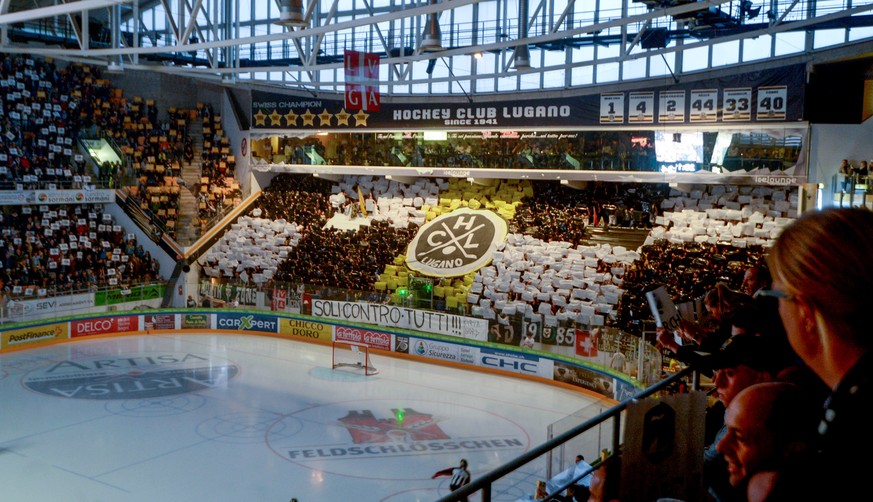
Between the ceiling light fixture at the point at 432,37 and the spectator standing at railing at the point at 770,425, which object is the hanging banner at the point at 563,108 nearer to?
the ceiling light fixture at the point at 432,37

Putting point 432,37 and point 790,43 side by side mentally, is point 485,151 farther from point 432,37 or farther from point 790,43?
point 432,37

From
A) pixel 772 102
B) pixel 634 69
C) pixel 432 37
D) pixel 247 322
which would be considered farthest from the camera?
pixel 247 322

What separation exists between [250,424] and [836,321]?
18.2 meters

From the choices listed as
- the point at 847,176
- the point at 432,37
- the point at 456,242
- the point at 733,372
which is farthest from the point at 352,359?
the point at 733,372

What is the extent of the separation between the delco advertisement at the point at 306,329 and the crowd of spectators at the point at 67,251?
571 centimetres

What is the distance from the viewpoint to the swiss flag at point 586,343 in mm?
22109

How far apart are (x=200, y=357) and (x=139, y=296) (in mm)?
5430

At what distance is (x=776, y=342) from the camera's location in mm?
3109

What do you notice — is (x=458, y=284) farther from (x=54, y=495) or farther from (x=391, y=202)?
(x=54, y=495)

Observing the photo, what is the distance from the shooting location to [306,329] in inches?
1145

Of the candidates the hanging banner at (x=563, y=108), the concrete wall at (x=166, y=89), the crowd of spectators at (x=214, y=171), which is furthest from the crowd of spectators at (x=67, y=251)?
the hanging banner at (x=563, y=108)

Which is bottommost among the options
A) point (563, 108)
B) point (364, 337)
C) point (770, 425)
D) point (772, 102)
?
point (364, 337)

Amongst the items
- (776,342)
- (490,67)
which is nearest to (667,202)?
(490,67)

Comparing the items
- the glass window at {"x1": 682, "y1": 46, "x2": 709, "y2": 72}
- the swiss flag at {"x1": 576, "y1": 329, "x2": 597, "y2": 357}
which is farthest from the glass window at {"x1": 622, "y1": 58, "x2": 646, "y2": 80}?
the swiss flag at {"x1": 576, "y1": 329, "x2": 597, "y2": 357}
